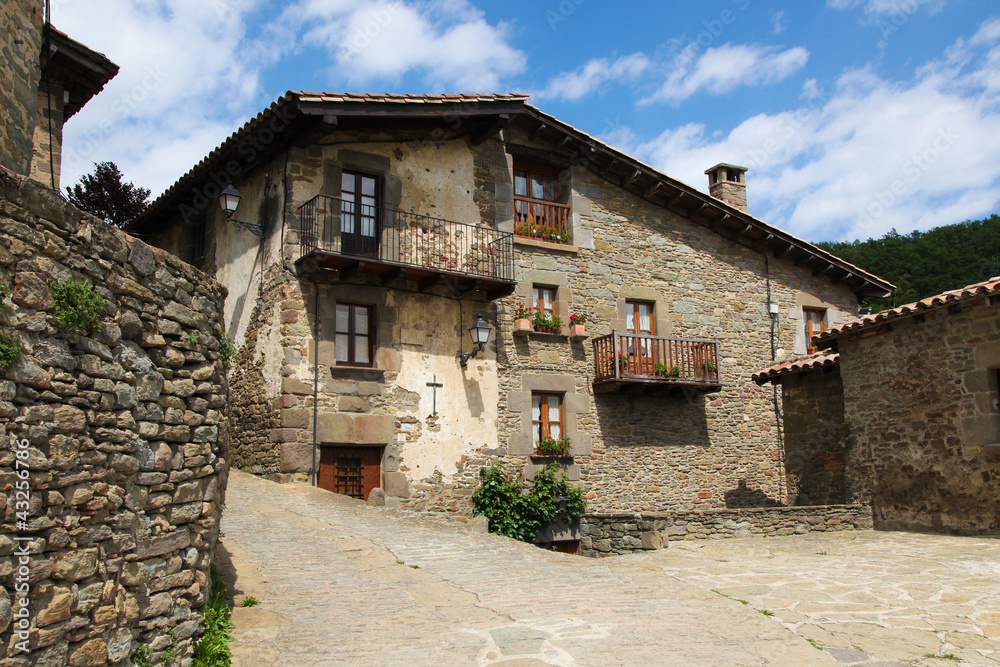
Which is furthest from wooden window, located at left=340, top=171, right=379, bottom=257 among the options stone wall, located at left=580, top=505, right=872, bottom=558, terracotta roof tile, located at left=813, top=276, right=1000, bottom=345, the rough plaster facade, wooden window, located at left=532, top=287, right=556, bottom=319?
terracotta roof tile, located at left=813, top=276, right=1000, bottom=345

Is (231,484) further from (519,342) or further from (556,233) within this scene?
(556,233)

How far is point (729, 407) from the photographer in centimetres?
1700

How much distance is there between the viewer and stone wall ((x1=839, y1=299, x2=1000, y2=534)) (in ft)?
36.3

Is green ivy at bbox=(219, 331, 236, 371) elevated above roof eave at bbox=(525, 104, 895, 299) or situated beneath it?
situated beneath

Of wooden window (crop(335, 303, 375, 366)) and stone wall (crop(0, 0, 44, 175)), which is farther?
wooden window (crop(335, 303, 375, 366))

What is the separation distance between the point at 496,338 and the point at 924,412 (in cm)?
707

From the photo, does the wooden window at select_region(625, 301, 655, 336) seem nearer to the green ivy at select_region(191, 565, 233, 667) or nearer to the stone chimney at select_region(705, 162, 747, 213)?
the stone chimney at select_region(705, 162, 747, 213)

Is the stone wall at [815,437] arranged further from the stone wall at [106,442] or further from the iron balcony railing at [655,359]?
the stone wall at [106,442]

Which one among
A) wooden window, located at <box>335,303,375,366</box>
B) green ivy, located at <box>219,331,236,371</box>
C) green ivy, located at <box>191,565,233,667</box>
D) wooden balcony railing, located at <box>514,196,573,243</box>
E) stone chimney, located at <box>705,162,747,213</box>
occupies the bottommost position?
green ivy, located at <box>191,565,233,667</box>

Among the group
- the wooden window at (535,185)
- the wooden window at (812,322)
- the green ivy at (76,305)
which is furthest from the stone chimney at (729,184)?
the green ivy at (76,305)

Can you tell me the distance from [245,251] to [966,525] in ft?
40.1

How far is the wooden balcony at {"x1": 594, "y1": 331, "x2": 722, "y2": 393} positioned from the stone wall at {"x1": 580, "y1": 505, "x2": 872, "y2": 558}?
339cm

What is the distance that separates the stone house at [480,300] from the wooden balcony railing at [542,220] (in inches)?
1.8

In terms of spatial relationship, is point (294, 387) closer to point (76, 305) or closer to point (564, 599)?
point (564, 599)
